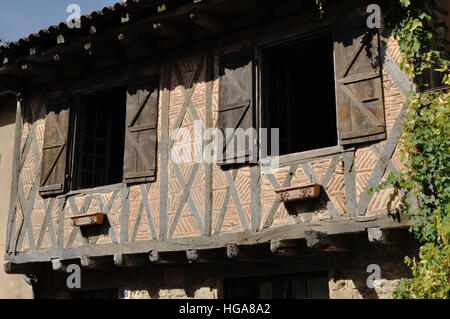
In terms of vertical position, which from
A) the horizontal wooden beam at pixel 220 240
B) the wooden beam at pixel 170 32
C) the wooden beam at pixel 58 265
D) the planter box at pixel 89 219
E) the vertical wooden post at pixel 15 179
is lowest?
the wooden beam at pixel 58 265

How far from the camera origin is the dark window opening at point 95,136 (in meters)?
9.37

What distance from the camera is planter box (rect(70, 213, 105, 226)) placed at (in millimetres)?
8461

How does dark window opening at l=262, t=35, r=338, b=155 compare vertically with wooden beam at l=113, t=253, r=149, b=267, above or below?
above

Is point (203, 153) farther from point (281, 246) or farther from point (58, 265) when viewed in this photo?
point (58, 265)

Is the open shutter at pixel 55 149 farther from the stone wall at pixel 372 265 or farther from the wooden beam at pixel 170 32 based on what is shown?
the stone wall at pixel 372 265

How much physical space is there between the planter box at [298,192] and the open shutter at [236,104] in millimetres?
649

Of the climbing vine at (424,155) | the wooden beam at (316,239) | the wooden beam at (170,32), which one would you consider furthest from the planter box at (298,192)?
the wooden beam at (170,32)

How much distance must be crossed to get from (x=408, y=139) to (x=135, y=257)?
3916mm

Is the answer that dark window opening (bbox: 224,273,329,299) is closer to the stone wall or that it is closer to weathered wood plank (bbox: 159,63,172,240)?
the stone wall

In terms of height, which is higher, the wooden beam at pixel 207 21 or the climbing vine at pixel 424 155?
the wooden beam at pixel 207 21

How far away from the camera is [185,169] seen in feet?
26.5

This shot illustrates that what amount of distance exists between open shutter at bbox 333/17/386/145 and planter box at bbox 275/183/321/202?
2.03 feet

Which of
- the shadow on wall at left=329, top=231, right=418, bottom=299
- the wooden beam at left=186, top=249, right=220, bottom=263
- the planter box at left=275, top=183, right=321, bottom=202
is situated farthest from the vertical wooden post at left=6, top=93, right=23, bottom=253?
the shadow on wall at left=329, top=231, right=418, bottom=299

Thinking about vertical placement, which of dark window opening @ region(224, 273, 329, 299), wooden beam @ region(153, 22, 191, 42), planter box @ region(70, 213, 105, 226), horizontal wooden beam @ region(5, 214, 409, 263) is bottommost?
dark window opening @ region(224, 273, 329, 299)
